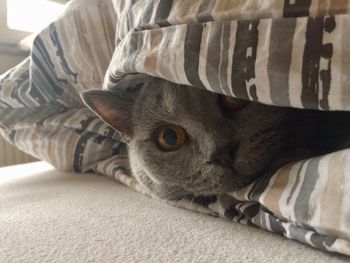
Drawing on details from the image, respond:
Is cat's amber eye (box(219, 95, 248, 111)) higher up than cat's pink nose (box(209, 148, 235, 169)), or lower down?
higher up

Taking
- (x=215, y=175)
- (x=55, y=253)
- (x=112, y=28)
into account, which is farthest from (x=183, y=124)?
(x=112, y=28)

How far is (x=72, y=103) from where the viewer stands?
1307mm

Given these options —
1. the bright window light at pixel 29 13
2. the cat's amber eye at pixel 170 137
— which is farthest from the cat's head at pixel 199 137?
the bright window light at pixel 29 13

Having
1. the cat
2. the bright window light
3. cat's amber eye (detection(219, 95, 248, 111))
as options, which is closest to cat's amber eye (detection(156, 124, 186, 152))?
the cat

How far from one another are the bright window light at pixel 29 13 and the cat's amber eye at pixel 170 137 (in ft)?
5.30

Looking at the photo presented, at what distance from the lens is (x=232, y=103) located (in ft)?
2.41

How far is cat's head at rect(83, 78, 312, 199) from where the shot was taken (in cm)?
71

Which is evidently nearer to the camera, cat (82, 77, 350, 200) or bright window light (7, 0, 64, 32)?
cat (82, 77, 350, 200)

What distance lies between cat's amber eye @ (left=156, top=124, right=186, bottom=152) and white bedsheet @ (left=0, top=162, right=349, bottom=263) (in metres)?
0.13

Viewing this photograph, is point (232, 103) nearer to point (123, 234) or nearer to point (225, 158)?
point (225, 158)

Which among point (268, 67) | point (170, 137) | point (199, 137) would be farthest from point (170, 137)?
point (268, 67)

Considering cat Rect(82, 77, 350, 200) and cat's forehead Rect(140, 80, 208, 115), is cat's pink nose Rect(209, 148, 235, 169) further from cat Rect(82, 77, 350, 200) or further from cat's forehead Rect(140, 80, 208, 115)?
cat's forehead Rect(140, 80, 208, 115)

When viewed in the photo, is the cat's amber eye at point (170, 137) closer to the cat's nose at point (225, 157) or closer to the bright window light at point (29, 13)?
the cat's nose at point (225, 157)

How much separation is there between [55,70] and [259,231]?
83cm
